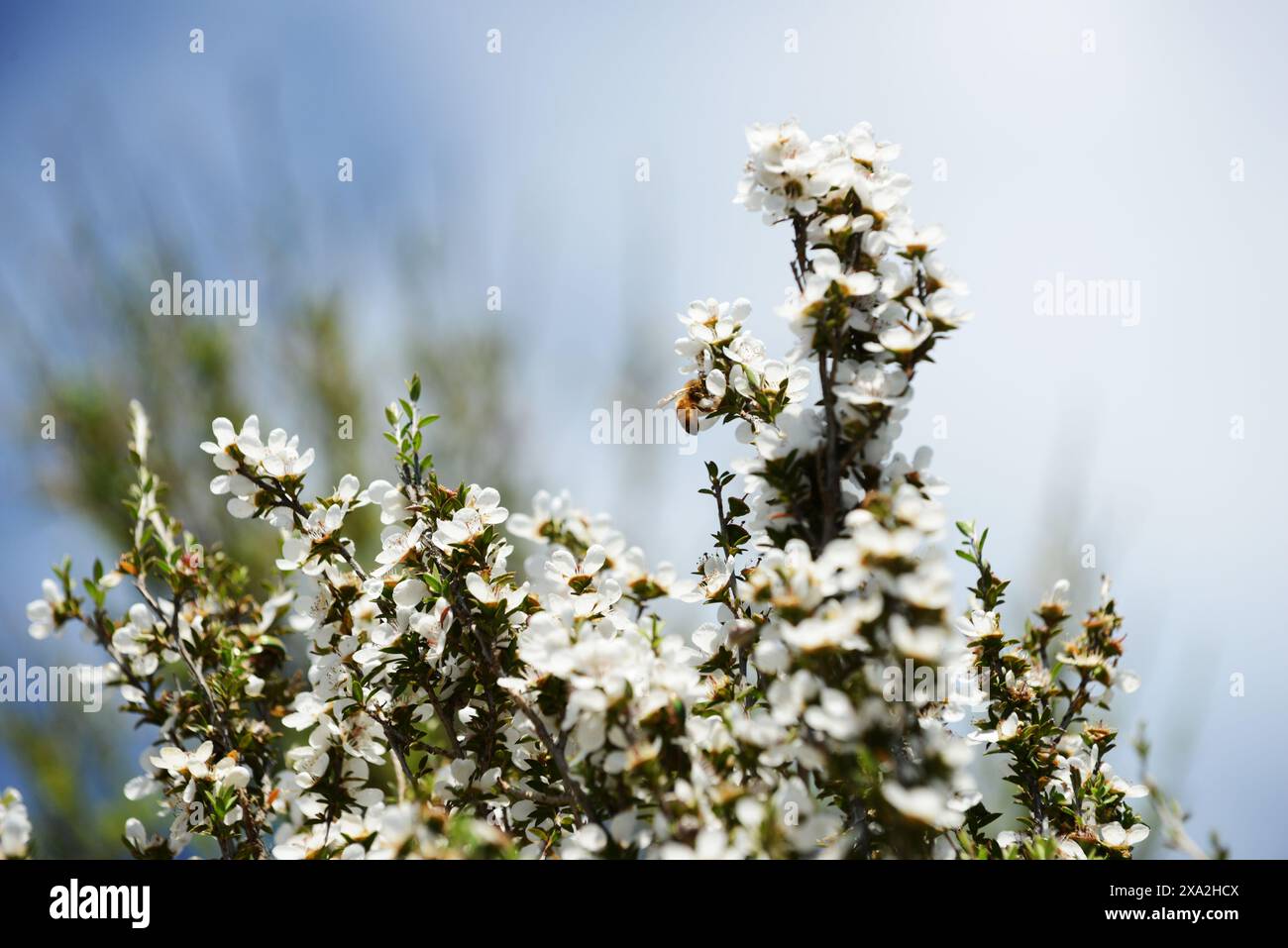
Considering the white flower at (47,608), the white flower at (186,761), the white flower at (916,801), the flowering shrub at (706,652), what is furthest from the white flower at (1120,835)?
the white flower at (47,608)

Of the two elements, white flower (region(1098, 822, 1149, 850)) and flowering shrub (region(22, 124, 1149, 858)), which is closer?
flowering shrub (region(22, 124, 1149, 858))

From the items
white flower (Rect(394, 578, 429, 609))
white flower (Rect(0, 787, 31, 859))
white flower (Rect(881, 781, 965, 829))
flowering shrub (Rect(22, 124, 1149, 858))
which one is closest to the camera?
white flower (Rect(881, 781, 965, 829))

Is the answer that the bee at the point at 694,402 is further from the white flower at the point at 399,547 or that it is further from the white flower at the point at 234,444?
the white flower at the point at 234,444

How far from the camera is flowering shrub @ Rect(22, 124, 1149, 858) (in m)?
0.90

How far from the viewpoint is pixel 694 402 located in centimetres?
133

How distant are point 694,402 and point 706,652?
414 millimetres

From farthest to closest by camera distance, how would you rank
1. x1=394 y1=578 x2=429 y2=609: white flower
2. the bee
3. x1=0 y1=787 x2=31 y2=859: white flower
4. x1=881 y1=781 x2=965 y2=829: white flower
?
the bee → x1=394 y1=578 x2=429 y2=609: white flower → x1=0 y1=787 x2=31 y2=859: white flower → x1=881 y1=781 x2=965 y2=829: white flower

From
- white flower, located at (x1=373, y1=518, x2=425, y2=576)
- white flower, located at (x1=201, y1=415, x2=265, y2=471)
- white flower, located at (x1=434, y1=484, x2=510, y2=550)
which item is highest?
white flower, located at (x1=201, y1=415, x2=265, y2=471)

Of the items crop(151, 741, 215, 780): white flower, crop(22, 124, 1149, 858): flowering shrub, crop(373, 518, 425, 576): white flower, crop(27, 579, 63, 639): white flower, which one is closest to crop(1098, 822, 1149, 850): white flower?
crop(22, 124, 1149, 858): flowering shrub

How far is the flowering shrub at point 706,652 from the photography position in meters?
0.90

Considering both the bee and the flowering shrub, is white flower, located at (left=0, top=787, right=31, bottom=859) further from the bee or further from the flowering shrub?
the bee

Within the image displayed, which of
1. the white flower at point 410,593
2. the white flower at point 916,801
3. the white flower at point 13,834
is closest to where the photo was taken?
the white flower at point 916,801
